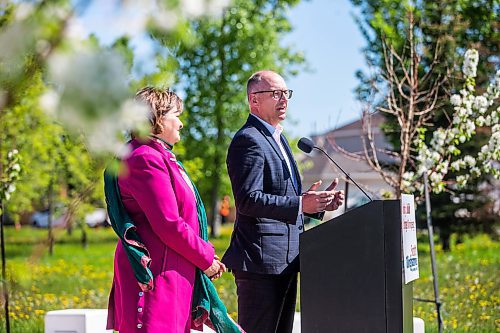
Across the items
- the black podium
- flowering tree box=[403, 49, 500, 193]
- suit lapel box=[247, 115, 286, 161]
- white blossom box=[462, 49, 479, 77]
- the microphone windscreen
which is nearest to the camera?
the black podium

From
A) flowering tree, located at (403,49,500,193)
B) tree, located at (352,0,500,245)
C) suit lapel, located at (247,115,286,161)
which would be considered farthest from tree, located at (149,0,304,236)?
suit lapel, located at (247,115,286,161)

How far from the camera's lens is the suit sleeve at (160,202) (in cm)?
320

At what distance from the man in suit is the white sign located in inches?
11.2

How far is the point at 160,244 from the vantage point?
10.8ft

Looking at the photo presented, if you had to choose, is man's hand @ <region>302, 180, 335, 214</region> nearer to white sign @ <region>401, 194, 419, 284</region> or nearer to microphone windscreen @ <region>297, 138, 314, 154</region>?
microphone windscreen @ <region>297, 138, 314, 154</region>

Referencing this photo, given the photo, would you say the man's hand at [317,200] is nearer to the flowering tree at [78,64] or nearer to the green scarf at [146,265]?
the green scarf at [146,265]

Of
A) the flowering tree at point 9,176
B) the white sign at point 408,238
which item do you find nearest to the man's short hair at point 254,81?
the white sign at point 408,238

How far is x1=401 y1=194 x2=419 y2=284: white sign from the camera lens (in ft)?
11.6

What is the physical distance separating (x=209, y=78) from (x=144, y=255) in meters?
23.3

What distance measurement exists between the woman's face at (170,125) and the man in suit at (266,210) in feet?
1.42

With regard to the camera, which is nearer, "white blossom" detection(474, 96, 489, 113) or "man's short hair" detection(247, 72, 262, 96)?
"man's short hair" detection(247, 72, 262, 96)

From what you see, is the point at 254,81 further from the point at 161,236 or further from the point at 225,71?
the point at 225,71

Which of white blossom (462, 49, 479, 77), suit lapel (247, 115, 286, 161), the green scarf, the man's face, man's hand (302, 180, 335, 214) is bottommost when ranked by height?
the green scarf

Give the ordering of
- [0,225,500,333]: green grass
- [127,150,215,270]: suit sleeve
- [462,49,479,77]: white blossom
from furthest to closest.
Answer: [462,49,479,77]: white blossom < [0,225,500,333]: green grass < [127,150,215,270]: suit sleeve
